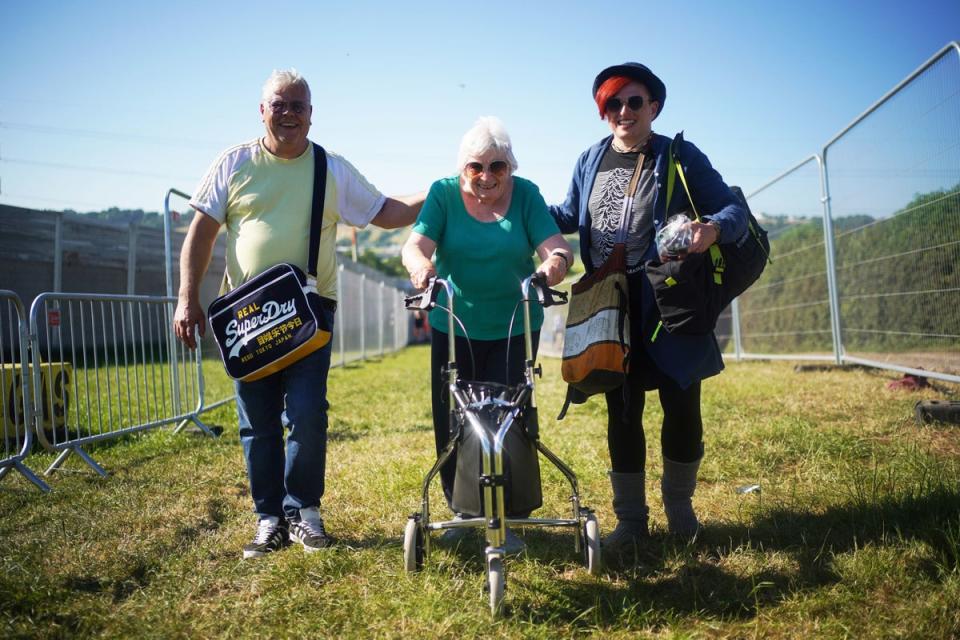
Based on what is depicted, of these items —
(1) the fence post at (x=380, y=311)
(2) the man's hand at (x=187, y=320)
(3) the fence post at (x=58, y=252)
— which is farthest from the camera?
(1) the fence post at (x=380, y=311)

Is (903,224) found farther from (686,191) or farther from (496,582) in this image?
(496,582)

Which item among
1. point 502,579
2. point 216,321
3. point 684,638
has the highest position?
point 216,321

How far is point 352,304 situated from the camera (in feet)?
58.6

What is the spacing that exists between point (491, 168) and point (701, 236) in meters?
0.87

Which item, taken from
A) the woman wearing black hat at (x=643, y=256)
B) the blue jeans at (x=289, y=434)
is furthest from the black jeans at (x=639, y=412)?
the blue jeans at (x=289, y=434)

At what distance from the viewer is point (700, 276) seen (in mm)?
3012

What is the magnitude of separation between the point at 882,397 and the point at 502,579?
4.71 metres

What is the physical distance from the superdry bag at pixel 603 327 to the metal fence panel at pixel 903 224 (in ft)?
12.0

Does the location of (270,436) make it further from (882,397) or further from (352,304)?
(352,304)

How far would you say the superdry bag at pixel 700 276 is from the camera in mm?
2965

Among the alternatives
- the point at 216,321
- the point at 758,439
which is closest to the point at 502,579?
the point at 216,321

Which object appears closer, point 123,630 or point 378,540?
point 123,630

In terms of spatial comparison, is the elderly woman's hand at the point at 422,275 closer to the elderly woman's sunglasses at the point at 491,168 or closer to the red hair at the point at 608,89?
the elderly woman's sunglasses at the point at 491,168

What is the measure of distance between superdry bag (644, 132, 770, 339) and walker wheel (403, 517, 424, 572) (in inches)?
48.7
